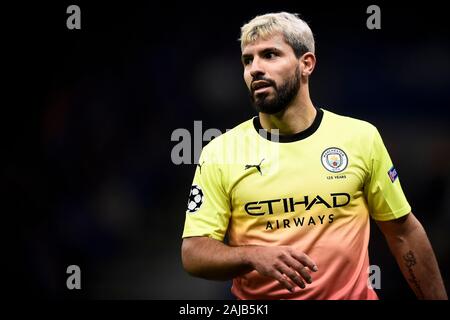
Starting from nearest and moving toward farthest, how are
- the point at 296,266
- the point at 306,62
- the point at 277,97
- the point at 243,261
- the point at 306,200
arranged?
the point at 296,266
the point at 243,261
the point at 306,200
the point at 277,97
the point at 306,62

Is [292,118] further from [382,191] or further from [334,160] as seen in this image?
[382,191]

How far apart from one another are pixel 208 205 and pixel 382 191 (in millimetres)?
940

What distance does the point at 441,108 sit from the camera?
628 cm

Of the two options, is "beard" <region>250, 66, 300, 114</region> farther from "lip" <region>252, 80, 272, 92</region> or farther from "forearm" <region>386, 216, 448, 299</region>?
"forearm" <region>386, 216, 448, 299</region>

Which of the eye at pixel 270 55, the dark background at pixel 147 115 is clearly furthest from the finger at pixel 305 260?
the dark background at pixel 147 115

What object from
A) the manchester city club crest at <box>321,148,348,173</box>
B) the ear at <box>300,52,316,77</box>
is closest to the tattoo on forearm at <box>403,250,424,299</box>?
the manchester city club crest at <box>321,148,348,173</box>

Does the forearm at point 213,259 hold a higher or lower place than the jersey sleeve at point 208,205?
lower

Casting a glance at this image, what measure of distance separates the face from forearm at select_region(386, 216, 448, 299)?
99 centimetres

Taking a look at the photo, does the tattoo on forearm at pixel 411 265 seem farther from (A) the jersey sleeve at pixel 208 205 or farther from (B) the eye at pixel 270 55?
(B) the eye at pixel 270 55

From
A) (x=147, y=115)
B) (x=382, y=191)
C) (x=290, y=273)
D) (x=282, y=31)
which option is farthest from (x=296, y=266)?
(x=147, y=115)

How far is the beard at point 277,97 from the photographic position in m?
3.66

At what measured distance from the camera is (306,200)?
3.57 metres

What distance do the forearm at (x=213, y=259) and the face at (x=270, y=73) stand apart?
80cm
